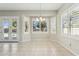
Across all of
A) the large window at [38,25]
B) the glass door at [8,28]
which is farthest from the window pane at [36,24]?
the glass door at [8,28]

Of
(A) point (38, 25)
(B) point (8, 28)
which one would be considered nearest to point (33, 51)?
(B) point (8, 28)

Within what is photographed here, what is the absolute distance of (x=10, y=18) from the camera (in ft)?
48.6

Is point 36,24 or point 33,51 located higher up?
point 36,24

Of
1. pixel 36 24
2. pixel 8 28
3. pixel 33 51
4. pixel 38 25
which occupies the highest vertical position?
pixel 36 24

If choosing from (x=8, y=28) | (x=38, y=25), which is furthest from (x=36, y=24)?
(x=8, y=28)

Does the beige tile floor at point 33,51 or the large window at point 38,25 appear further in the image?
the large window at point 38,25

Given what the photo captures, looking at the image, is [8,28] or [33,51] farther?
[8,28]

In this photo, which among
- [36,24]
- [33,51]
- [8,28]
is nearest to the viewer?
[33,51]

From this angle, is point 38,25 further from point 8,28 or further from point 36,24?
point 8,28

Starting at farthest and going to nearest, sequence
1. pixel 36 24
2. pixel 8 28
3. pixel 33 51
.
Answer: pixel 36 24 → pixel 8 28 → pixel 33 51

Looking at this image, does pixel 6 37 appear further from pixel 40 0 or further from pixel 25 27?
pixel 40 0

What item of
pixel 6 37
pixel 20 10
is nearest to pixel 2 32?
pixel 6 37

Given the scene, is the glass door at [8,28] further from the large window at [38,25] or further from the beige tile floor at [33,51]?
the beige tile floor at [33,51]

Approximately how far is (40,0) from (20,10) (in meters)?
10.1
